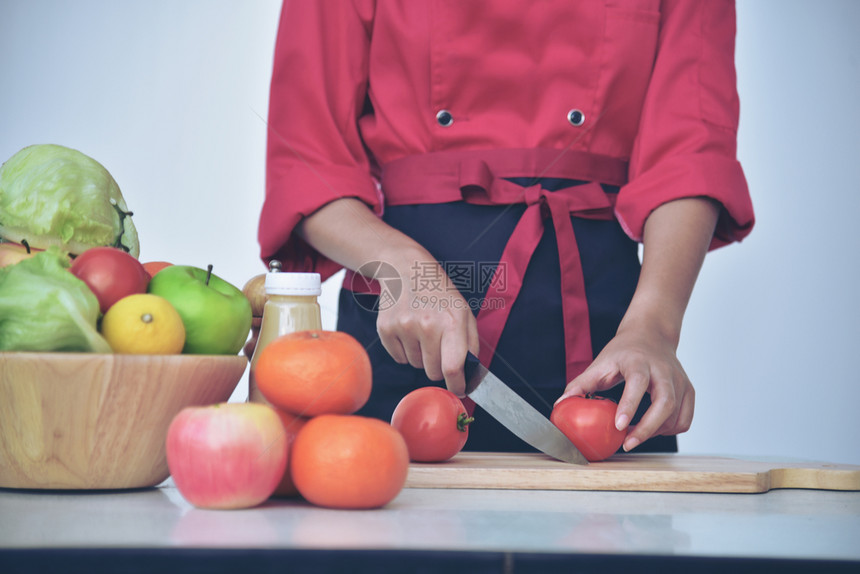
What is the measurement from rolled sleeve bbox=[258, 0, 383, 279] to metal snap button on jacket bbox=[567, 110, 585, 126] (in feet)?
0.85

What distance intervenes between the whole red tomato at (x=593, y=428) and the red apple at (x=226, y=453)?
1.21ft

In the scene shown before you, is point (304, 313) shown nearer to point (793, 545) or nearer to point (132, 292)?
point (132, 292)

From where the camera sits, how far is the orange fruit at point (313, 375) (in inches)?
20.7

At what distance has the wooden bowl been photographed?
0.53m

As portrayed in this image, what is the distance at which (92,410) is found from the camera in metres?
0.54

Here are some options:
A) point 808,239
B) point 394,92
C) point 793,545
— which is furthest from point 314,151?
point 808,239

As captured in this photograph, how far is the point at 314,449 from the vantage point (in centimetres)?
50

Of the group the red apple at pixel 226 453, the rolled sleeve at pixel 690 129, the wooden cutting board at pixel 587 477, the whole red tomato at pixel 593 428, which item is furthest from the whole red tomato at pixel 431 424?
the rolled sleeve at pixel 690 129

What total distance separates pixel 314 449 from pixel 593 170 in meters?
0.62

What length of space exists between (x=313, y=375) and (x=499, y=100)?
0.58 m

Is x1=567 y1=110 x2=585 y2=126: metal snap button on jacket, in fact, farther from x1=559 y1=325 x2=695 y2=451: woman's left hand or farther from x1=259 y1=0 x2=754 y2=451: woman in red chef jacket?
x1=559 y1=325 x2=695 y2=451: woman's left hand

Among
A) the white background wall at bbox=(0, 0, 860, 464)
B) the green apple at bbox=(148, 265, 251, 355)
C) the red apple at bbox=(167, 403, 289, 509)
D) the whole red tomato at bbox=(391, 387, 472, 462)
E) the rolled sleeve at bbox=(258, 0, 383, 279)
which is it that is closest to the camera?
the red apple at bbox=(167, 403, 289, 509)

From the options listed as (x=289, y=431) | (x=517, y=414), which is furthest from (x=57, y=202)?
(x=517, y=414)

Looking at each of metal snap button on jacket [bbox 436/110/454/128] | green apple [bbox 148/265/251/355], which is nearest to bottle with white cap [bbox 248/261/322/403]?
green apple [bbox 148/265/251/355]
